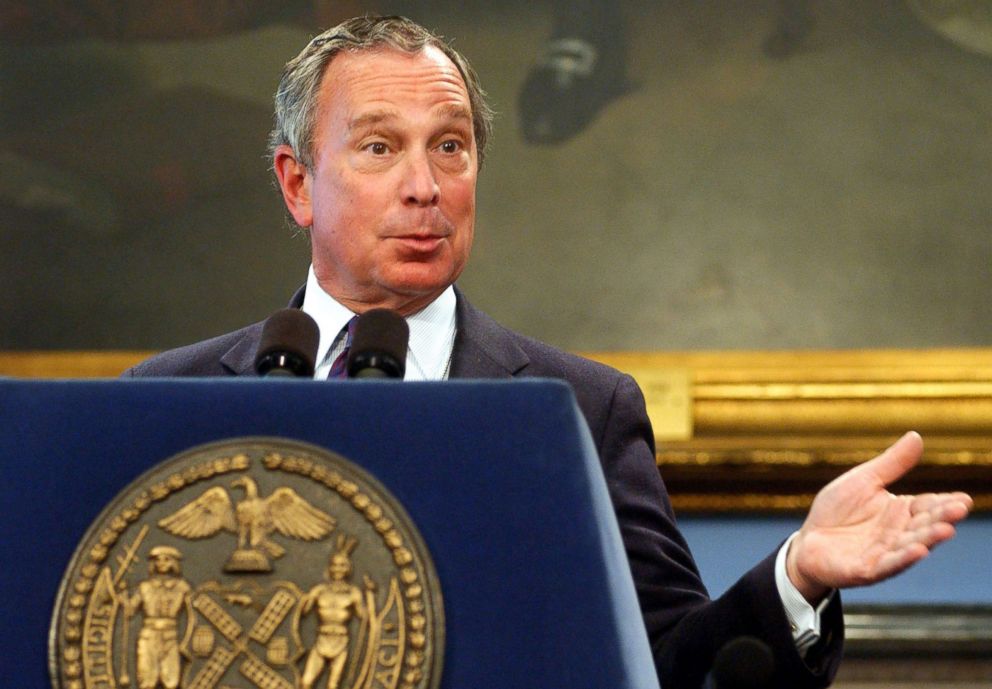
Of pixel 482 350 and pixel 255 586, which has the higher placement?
pixel 482 350

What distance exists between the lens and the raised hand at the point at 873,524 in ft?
5.36

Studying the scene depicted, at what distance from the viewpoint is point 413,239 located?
7.66 feet

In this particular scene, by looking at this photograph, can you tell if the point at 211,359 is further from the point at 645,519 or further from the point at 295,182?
the point at 645,519

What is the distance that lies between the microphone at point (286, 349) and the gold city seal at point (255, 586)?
0.26 metres

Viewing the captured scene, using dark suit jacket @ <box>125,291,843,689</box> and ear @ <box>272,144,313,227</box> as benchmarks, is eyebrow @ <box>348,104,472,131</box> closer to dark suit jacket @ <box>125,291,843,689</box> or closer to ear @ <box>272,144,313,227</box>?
ear @ <box>272,144,313,227</box>

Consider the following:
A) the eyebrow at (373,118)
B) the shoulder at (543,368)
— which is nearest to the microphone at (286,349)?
the shoulder at (543,368)

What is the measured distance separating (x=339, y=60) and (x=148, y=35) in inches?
81.9

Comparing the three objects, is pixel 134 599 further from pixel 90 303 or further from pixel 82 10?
pixel 82 10

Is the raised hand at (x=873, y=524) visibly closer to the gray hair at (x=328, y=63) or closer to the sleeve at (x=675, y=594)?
the sleeve at (x=675, y=594)

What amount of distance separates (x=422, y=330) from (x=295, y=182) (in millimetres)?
356

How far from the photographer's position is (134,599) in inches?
54.6

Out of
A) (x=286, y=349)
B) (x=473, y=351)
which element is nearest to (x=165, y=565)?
(x=286, y=349)

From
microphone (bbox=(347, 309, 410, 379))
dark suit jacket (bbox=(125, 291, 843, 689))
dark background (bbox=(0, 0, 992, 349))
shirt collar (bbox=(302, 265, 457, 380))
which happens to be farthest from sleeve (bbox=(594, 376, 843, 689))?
dark background (bbox=(0, 0, 992, 349))

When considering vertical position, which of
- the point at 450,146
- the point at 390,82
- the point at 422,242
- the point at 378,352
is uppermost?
the point at 390,82
